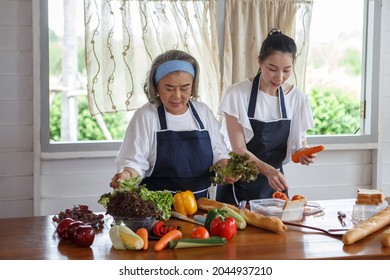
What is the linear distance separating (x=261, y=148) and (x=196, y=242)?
169 cm

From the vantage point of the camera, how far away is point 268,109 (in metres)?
4.22

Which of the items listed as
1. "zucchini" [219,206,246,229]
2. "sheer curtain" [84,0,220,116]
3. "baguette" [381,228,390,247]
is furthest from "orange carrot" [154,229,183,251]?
"sheer curtain" [84,0,220,116]

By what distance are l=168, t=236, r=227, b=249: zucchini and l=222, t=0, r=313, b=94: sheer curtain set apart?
2.51 m

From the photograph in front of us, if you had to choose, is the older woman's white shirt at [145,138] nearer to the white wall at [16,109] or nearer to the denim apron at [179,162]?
the denim apron at [179,162]

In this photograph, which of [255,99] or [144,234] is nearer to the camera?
[144,234]

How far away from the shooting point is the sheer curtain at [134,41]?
4.78 metres

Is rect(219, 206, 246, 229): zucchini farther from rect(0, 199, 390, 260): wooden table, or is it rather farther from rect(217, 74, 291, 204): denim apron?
rect(217, 74, 291, 204): denim apron

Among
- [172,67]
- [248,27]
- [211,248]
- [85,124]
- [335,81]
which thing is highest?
[248,27]

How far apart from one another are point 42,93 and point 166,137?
4.63ft

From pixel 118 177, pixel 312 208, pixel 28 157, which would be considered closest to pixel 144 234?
pixel 118 177

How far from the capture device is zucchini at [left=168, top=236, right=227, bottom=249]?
2.67 metres

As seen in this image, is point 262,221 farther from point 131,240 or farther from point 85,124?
point 85,124

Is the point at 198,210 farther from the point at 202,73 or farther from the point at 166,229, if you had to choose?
the point at 202,73

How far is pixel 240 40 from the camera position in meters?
5.09
